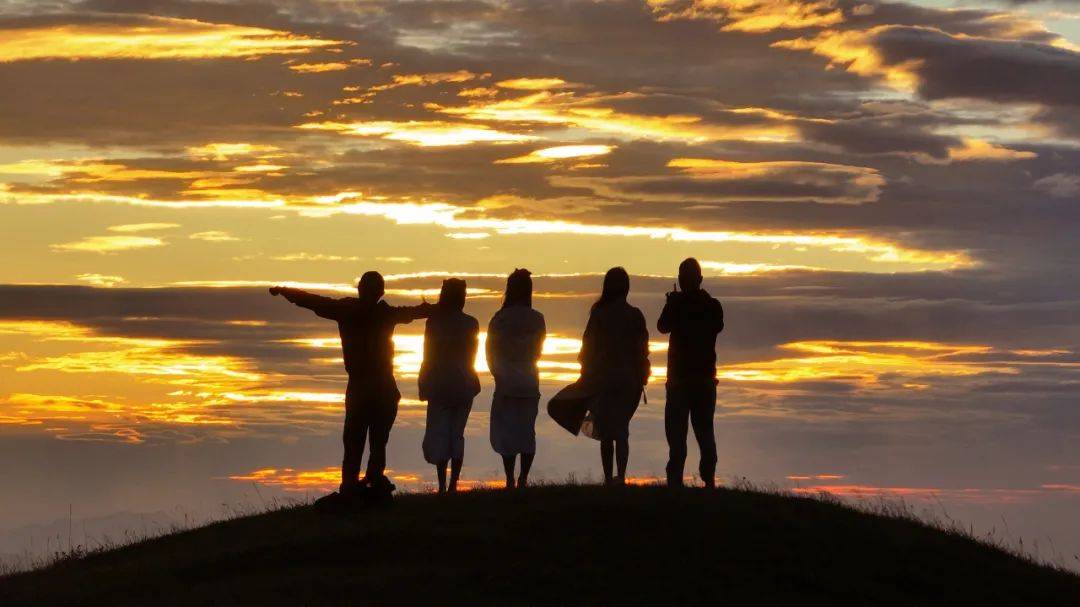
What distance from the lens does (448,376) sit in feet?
87.3

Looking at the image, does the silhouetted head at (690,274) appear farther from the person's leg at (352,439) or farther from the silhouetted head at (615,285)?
the person's leg at (352,439)

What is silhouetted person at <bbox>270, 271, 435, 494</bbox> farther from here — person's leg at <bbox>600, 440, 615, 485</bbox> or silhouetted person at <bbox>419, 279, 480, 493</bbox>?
person's leg at <bbox>600, 440, 615, 485</bbox>

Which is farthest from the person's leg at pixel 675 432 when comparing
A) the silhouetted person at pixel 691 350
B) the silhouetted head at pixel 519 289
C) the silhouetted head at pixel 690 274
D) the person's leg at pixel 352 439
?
the person's leg at pixel 352 439

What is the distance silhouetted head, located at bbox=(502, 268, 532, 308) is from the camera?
2644cm

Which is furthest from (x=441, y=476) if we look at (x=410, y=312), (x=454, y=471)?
(x=410, y=312)

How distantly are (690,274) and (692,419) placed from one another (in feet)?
7.81

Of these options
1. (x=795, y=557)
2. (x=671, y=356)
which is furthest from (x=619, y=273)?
(x=795, y=557)

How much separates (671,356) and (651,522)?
304cm

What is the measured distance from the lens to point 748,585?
2114 cm

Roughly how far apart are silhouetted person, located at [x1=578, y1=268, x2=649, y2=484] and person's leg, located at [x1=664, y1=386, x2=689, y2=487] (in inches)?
37.6

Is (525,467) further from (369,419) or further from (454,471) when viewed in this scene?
(369,419)

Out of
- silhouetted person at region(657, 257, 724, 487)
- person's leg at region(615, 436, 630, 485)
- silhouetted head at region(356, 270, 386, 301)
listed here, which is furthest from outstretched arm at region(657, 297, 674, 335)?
silhouetted head at region(356, 270, 386, 301)

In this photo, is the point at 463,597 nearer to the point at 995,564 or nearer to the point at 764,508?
the point at 764,508

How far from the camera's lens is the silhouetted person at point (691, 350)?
24.6 meters
